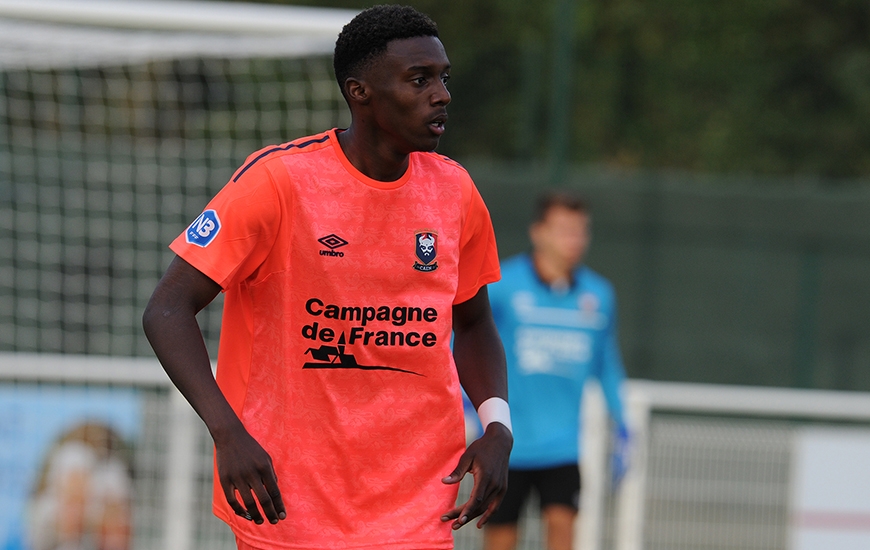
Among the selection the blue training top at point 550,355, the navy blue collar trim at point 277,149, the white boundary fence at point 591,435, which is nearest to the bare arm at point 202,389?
A: the navy blue collar trim at point 277,149

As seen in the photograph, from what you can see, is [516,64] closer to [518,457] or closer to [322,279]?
[518,457]

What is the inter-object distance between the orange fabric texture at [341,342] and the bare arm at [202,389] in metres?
0.13

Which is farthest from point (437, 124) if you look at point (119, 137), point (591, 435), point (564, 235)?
point (119, 137)

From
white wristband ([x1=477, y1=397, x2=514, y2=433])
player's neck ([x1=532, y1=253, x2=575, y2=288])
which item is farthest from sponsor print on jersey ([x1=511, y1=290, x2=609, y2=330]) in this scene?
white wristband ([x1=477, y1=397, x2=514, y2=433])

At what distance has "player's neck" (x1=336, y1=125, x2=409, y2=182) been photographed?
9.38 feet

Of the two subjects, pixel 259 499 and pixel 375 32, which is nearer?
pixel 259 499

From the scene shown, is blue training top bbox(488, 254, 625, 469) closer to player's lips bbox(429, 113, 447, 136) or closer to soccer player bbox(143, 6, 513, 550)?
soccer player bbox(143, 6, 513, 550)

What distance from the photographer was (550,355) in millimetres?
6160

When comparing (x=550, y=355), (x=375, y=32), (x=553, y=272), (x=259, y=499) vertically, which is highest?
(x=553, y=272)

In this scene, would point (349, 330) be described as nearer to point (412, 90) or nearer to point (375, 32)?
point (412, 90)

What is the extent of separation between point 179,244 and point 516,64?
23.5 ft

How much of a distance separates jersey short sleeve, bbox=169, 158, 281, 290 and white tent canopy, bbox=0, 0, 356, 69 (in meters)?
3.46

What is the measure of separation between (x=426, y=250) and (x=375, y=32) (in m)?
0.52

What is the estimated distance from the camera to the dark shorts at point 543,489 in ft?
19.8
